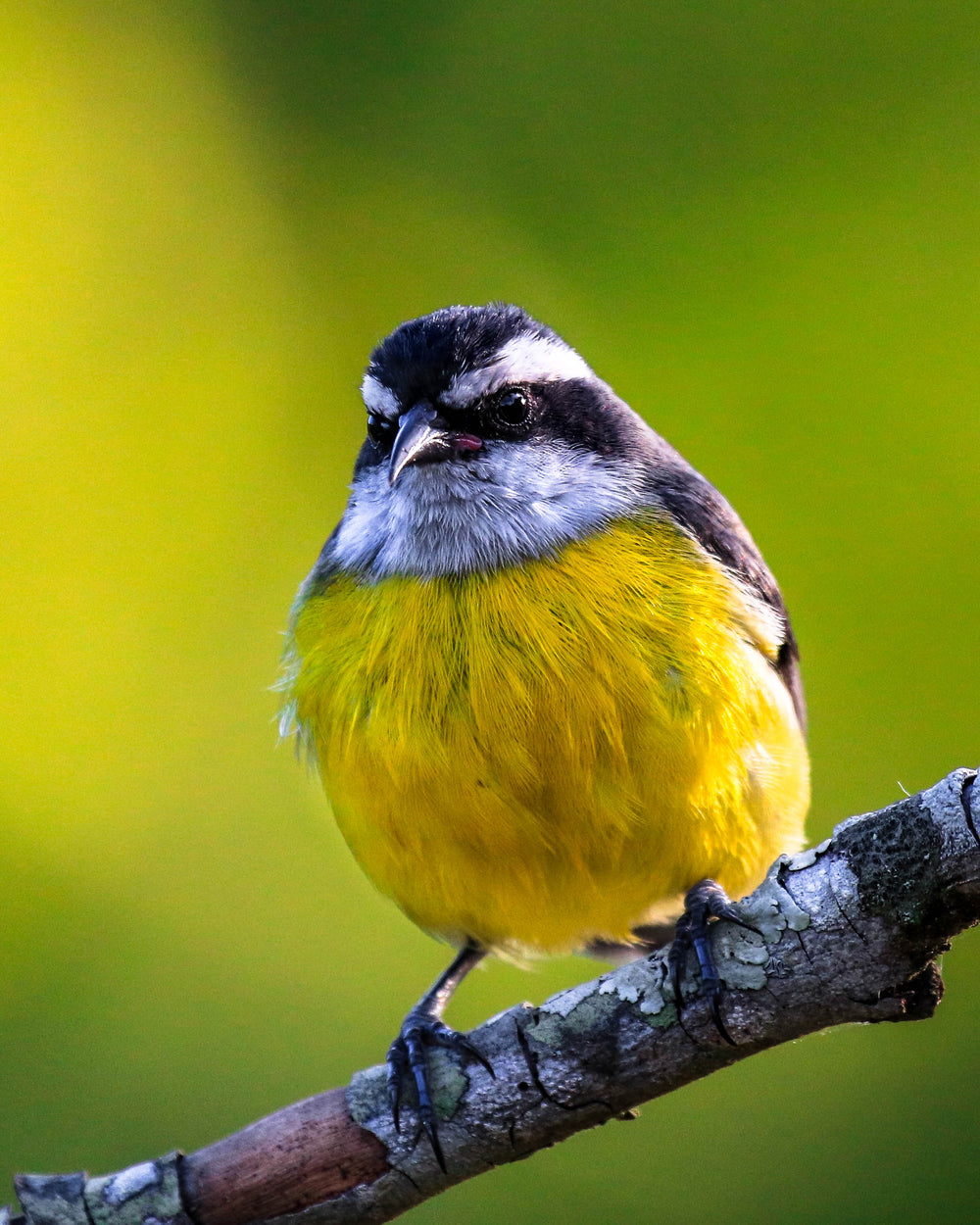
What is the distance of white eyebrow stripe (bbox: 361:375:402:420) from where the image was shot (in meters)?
4.48

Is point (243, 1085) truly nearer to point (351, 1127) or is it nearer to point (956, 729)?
point (351, 1127)

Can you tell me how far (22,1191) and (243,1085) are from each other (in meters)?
2.01

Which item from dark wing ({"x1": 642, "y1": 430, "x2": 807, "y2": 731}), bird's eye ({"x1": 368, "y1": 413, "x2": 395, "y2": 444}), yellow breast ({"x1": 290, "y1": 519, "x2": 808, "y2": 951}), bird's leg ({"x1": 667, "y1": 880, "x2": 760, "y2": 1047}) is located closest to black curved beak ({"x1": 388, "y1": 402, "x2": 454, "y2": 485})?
bird's eye ({"x1": 368, "y1": 413, "x2": 395, "y2": 444})

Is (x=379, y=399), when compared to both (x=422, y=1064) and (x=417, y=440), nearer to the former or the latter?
(x=417, y=440)

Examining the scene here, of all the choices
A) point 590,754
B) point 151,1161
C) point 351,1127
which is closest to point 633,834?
point 590,754

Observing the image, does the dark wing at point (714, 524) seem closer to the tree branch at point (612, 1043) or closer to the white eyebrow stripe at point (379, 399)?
the white eyebrow stripe at point (379, 399)

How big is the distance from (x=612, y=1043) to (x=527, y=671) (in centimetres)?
109

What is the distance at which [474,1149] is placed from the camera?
353 cm

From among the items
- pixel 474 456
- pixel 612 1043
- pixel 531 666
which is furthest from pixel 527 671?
pixel 612 1043

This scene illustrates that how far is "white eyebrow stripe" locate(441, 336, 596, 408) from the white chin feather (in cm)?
19

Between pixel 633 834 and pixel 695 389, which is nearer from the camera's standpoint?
pixel 633 834

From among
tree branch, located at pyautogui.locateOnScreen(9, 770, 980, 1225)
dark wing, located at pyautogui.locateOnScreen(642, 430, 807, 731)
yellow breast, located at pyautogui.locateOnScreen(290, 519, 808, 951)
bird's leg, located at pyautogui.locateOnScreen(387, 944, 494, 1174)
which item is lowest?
tree branch, located at pyautogui.locateOnScreen(9, 770, 980, 1225)

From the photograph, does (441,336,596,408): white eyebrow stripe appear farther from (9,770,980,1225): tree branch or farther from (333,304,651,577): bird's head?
(9,770,980,1225): tree branch

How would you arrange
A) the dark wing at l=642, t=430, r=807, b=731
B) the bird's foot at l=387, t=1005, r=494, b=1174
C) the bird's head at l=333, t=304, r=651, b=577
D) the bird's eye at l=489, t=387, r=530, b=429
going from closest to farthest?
the bird's foot at l=387, t=1005, r=494, b=1174 → the bird's head at l=333, t=304, r=651, b=577 → the bird's eye at l=489, t=387, r=530, b=429 → the dark wing at l=642, t=430, r=807, b=731
